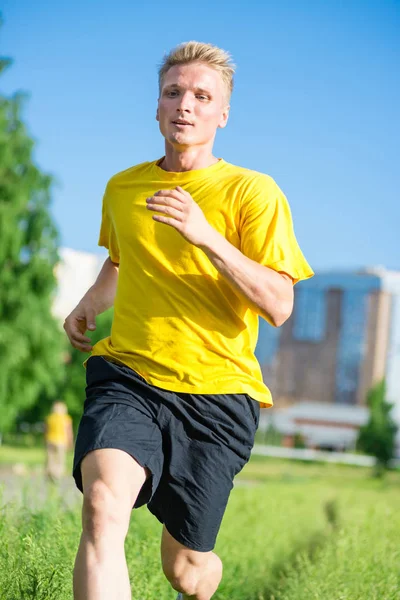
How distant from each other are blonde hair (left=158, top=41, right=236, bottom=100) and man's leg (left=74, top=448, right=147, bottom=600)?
1.44m

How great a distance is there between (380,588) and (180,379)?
2.07m

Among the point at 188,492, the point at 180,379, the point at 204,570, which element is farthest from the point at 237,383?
the point at 204,570

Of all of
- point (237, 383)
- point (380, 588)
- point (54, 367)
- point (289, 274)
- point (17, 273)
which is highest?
point (289, 274)

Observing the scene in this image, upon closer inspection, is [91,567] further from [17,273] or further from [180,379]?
[17,273]

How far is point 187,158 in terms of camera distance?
11.7ft

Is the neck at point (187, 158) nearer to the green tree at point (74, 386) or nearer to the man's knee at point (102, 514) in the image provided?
the man's knee at point (102, 514)

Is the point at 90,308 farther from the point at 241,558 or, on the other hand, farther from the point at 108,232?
the point at 241,558

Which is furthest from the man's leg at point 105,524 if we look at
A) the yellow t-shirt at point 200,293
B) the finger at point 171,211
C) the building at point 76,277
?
the building at point 76,277

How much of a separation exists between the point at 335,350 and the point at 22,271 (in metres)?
48.1

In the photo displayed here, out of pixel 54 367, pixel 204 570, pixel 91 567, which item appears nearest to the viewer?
pixel 91 567

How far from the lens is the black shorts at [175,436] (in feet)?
10.6

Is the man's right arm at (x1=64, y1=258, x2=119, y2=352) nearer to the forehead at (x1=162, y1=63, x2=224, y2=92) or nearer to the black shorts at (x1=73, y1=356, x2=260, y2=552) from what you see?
the black shorts at (x1=73, y1=356, x2=260, y2=552)

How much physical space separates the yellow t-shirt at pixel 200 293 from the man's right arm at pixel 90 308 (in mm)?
415

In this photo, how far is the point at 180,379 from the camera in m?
3.33
